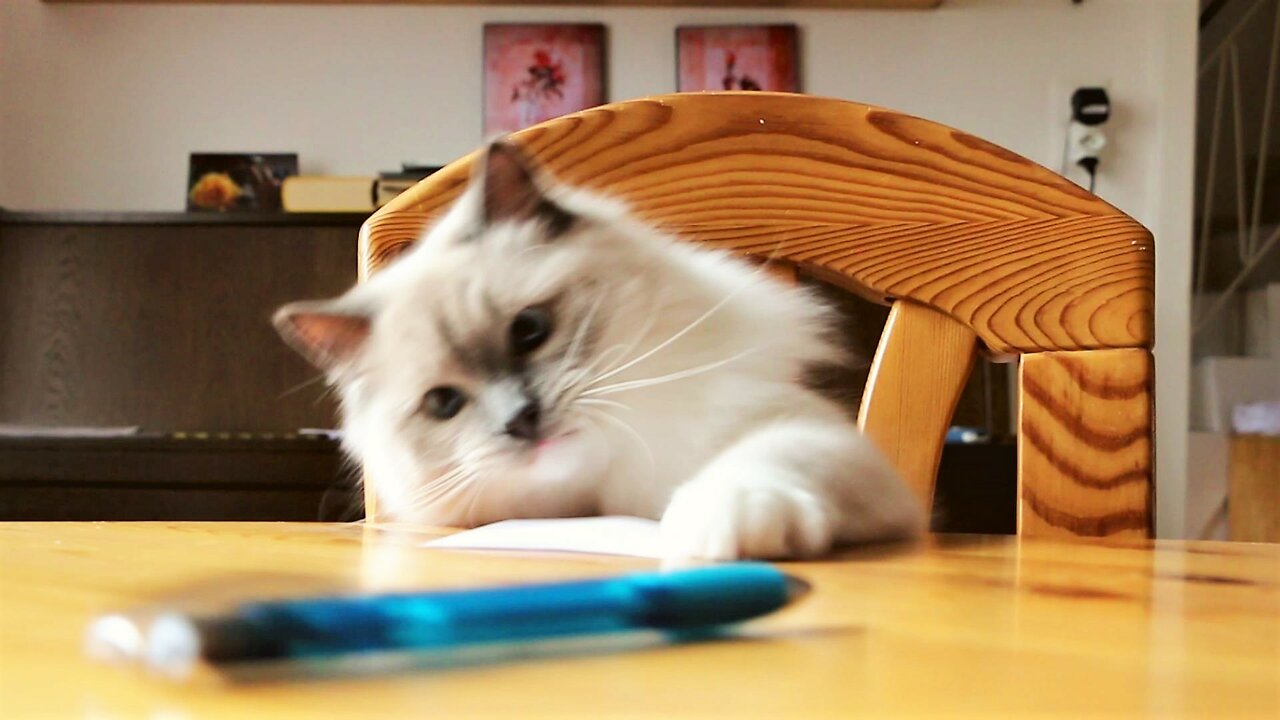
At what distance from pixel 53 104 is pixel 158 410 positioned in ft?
3.65

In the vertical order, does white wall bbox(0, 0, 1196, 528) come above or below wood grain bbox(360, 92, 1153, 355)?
above

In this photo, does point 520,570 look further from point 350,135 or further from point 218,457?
point 350,135

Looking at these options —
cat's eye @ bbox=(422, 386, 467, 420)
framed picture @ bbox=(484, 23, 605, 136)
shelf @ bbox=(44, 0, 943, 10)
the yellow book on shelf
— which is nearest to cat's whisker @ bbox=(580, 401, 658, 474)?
cat's eye @ bbox=(422, 386, 467, 420)

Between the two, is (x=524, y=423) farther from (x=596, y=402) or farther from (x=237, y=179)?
(x=237, y=179)

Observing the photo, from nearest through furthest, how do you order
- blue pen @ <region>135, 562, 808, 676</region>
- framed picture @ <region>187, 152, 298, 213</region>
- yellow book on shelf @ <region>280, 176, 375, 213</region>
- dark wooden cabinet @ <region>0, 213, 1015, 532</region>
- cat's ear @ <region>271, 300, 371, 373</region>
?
blue pen @ <region>135, 562, 808, 676</region>
cat's ear @ <region>271, 300, 371, 373</region>
dark wooden cabinet @ <region>0, 213, 1015, 532</region>
yellow book on shelf @ <region>280, 176, 375, 213</region>
framed picture @ <region>187, 152, 298, 213</region>

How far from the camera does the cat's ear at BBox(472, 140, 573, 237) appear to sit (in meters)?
0.84

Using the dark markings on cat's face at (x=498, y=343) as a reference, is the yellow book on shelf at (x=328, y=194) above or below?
above

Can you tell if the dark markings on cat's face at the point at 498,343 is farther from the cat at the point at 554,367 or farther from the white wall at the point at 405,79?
the white wall at the point at 405,79

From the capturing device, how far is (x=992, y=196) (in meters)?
0.93

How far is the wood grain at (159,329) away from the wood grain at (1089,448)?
1.96 metres

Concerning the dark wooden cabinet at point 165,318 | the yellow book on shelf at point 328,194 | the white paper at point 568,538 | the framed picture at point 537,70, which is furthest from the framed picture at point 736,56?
the white paper at point 568,538

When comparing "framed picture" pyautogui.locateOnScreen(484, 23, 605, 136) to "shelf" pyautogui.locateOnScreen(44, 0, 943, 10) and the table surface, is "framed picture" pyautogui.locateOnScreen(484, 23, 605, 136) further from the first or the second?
the table surface

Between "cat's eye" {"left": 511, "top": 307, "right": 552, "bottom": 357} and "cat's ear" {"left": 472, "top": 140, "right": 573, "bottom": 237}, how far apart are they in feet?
0.29

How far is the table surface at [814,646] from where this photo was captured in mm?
259
